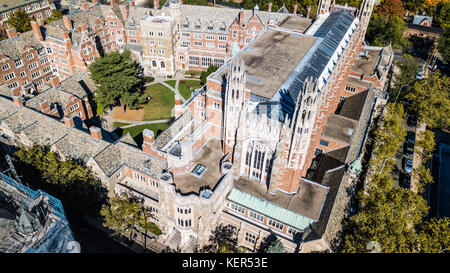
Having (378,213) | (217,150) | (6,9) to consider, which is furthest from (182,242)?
(6,9)

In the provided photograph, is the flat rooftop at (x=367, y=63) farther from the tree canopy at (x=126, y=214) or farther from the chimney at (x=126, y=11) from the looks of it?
the chimney at (x=126, y=11)

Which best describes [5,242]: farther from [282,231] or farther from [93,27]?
[93,27]

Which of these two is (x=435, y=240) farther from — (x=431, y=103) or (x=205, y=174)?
(x=431, y=103)

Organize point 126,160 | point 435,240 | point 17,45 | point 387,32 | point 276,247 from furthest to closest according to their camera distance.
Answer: point 387,32
point 17,45
point 126,160
point 435,240
point 276,247

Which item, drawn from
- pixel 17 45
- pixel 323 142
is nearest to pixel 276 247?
pixel 323 142

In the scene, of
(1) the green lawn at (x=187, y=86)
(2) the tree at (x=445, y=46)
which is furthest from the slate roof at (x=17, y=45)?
(2) the tree at (x=445, y=46)
